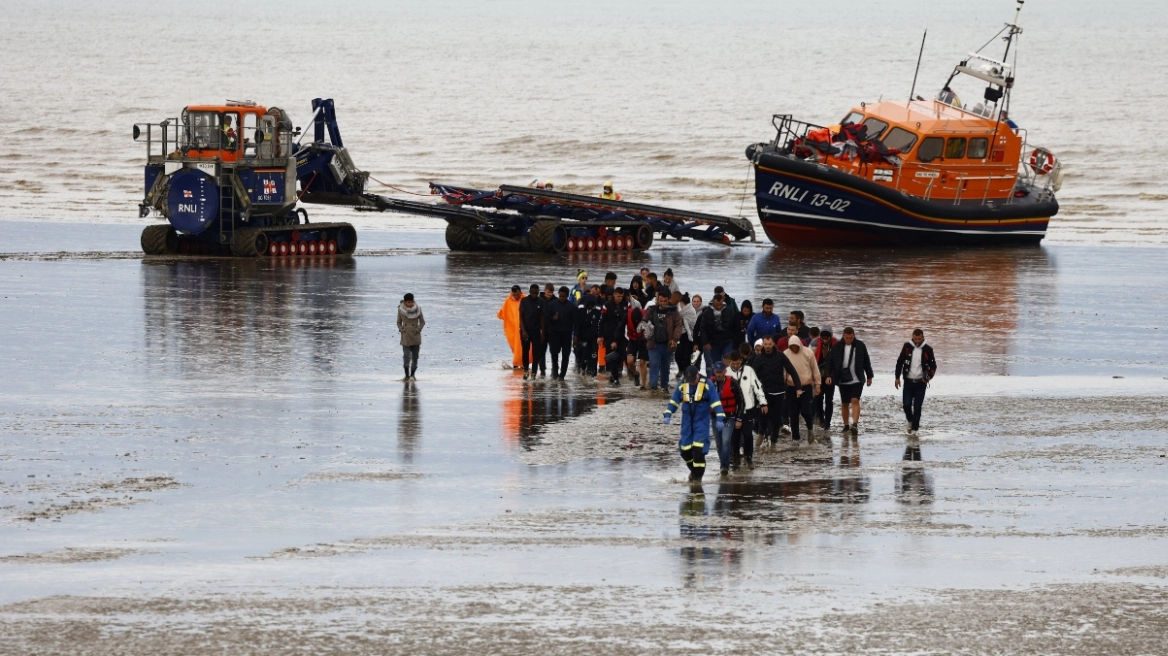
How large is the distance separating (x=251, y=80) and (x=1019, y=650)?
335 ft

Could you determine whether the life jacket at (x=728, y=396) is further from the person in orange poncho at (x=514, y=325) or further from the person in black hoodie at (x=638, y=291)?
the person in orange poncho at (x=514, y=325)

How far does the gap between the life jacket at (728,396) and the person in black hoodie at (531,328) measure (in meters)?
5.03

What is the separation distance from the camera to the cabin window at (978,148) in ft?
128

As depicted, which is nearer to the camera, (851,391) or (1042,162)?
(851,391)

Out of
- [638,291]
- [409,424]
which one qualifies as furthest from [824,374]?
[638,291]

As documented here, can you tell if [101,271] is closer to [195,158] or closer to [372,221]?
[195,158]

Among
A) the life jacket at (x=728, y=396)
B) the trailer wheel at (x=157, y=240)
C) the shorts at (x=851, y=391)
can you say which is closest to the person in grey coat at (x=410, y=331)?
the shorts at (x=851, y=391)

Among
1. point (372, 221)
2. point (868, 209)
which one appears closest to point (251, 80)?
point (372, 221)

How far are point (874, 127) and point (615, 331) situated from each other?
1978 centimetres

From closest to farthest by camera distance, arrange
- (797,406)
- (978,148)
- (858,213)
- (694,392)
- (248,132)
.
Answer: (694,392)
(797,406)
(248,132)
(858,213)
(978,148)

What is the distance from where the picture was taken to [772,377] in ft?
56.7

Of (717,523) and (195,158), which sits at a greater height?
(195,158)

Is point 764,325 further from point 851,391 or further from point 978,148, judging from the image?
point 978,148

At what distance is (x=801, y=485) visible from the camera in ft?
51.2
